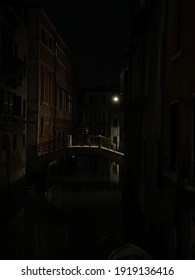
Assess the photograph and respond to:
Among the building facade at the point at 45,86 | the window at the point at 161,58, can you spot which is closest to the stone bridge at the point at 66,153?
the building facade at the point at 45,86

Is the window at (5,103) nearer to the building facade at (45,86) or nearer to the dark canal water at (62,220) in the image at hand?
the dark canal water at (62,220)

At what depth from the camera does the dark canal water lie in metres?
6.70

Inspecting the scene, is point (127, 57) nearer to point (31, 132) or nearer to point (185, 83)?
point (185, 83)

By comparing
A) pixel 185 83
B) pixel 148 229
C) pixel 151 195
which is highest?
pixel 185 83

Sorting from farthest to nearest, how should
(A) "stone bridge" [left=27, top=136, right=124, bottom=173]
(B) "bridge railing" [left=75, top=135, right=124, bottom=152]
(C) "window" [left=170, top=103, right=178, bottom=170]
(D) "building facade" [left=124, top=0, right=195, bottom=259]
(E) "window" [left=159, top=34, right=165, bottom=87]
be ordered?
(B) "bridge railing" [left=75, top=135, right=124, bottom=152], (A) "stone bridge" [left=27, top=136, right=124, bottom=173], (E) "window" [left=159, top=34, right=165, bottom=87], (C) "window" [left=170, top=103, right=178, bottom=170], (D) "building facade" [left=124, top=0, right=195, bottom=259]

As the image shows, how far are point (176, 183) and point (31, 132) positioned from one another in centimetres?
991

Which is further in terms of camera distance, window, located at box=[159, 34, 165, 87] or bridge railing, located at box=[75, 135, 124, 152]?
bridge railing, located at box=[75, 135, 124, 152]

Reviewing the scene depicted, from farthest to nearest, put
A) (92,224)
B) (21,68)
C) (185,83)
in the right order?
(21,68) → (92,224) → (185,83)

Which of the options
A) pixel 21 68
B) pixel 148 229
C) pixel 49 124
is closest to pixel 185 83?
pixel 148 229

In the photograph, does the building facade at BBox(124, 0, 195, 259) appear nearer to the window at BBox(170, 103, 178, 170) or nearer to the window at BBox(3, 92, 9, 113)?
the window at BBox(170, 103, 178, 170)

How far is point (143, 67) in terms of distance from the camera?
266 inches

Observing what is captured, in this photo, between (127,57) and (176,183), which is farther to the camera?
(127,57)

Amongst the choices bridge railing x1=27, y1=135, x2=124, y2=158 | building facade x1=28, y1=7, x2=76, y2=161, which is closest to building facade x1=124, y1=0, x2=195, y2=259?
bridge railing x1=27, y1=135, x2=124, y2=158

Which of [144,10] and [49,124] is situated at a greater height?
[144,10]
